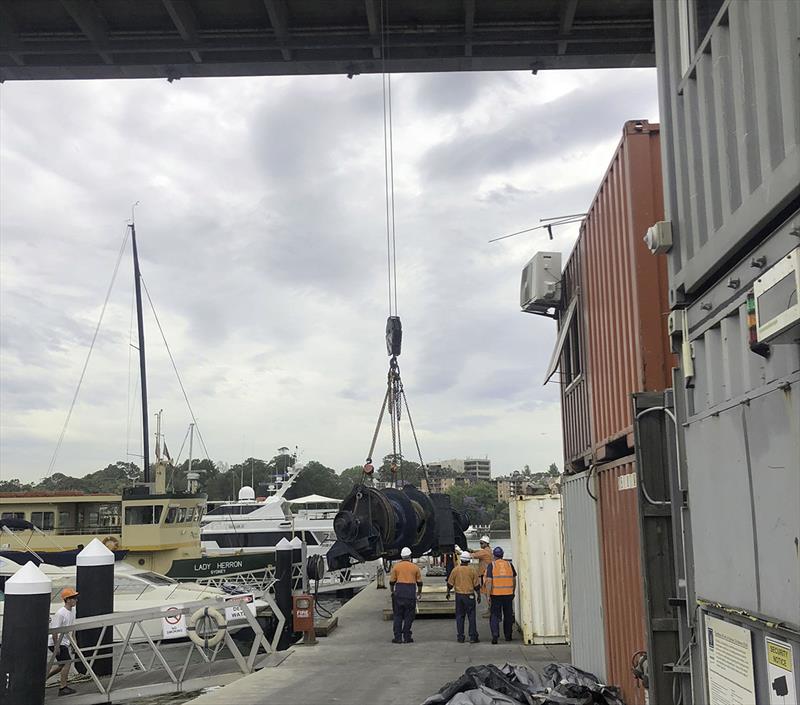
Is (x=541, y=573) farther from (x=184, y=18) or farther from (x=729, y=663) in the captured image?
(x=184, y=18)

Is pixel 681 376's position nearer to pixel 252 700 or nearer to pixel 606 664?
pixel 606 664

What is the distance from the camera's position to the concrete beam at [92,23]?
874 cm

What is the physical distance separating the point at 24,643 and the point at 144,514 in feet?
53.1

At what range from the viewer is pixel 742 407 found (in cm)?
397

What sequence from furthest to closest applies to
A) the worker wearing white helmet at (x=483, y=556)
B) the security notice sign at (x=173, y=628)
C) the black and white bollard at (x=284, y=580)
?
the security notice sign at (x=173, y=628) → the black and white bollard at (x=284, y=580) → the worker wearing white helmet at (x=483, y=556)

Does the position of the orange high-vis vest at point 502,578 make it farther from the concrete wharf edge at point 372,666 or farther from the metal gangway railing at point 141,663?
the metal gangway railing at point 141,663

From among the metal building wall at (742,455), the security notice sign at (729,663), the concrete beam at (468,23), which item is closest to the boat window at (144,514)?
the concrete beam at (468,23)

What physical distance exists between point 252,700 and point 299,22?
793cm

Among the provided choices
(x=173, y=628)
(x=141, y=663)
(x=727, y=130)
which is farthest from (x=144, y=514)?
(x=727, y=130)

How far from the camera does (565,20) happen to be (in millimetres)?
8961

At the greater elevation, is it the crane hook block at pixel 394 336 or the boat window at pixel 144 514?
the crane hook block at pixel 394 336

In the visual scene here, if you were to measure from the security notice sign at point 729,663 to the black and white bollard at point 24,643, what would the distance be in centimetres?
899

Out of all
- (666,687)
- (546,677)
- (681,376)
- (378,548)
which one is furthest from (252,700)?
(681,376)

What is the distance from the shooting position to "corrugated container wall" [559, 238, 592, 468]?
29.5ft
